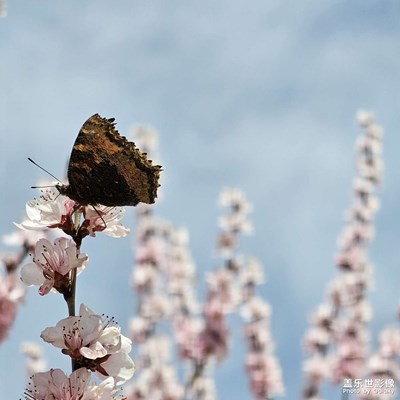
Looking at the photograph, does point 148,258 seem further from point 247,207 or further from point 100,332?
point 100,332

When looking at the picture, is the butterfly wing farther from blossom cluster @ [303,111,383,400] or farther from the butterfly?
blossom cluster @ [303,111,383,400]

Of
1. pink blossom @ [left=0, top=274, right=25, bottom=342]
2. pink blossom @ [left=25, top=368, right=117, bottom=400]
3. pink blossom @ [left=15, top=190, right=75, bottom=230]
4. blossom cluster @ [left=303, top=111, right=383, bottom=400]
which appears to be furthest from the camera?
blossom cluster @ [left=303, top=111, right=383, bottom=400]

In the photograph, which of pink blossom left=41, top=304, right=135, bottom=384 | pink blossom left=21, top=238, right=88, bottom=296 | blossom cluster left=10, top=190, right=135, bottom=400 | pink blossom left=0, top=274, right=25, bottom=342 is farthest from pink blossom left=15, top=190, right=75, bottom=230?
pink blossom left=0, top=274, right=25, bottom=342

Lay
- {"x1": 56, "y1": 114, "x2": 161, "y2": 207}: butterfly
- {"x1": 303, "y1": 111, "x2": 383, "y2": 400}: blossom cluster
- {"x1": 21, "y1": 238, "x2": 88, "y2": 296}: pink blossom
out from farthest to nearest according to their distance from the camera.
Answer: {"x1": 303, "y1": 111, "x2": 383, "y2": 400}: blossom cluster < {"x1": 56, "y1": 114, "x2": 161, "y2": 207}: butterfly < {"x1": 21, "y1": 238, "x2": 88, "y2": 296}: pink blossom

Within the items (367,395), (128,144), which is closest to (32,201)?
(128,144)

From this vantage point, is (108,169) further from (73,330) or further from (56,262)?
(73,330)

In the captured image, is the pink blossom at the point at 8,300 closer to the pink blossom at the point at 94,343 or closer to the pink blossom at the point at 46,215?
the pink blossom at the point at 46,215

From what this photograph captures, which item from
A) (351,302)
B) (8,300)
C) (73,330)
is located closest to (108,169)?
(73,330)
